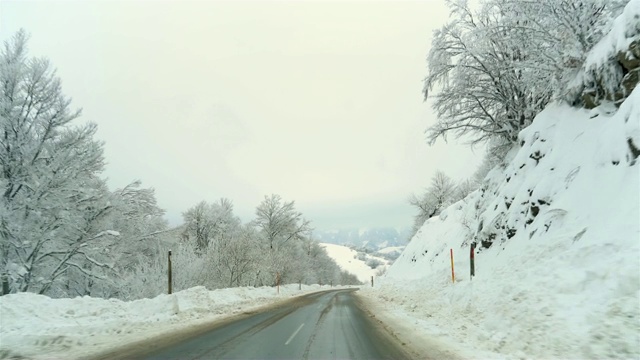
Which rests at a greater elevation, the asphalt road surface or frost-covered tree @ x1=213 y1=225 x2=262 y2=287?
frost-covered tree @ x1=213 y1=225 x2=262 y2=287

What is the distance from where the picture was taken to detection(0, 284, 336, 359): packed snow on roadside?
859 cm

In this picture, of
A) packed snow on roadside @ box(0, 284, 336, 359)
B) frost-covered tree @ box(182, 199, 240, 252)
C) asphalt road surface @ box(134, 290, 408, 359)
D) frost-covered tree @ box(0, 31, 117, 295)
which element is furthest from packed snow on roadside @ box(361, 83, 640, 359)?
frost-covered tree @ box(182, 199, 240, 252)

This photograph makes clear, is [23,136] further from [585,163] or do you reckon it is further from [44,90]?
[585,163]

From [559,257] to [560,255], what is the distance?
0.31ft

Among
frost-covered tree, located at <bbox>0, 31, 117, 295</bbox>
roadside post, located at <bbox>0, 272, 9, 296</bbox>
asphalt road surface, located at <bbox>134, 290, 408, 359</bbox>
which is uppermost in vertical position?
frost-covered tree, located at <bbox>0, 31, 117, 295</bbox>

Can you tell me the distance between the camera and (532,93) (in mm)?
17844

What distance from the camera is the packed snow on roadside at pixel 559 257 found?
21.8 feet

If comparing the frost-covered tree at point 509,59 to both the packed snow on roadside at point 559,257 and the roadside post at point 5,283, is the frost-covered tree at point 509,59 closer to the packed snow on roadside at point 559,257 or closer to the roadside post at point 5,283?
the packed snow on roadside at point 559,257

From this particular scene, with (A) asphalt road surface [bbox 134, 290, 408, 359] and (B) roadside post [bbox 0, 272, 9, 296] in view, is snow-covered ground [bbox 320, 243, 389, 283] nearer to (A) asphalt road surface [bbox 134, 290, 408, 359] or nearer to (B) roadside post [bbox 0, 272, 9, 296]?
(B) roadside post [bbox 0, 272, 9, 296]

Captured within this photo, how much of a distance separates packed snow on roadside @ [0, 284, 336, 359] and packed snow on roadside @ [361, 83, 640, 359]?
787cm

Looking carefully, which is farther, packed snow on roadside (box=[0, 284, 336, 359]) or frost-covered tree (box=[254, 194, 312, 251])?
frost-covered tree (box=[254, 194, 312, 251])

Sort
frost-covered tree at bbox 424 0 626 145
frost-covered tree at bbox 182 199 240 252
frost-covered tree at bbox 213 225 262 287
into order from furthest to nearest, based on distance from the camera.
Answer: frost-covered tree at bbox 182 199 240 252
frost-covered tree at bbox 213 225 262 287
frost-covered tree at bbox 424 0 626 145

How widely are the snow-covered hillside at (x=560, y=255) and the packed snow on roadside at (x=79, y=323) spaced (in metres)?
7.94

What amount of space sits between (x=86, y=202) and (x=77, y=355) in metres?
14.1
